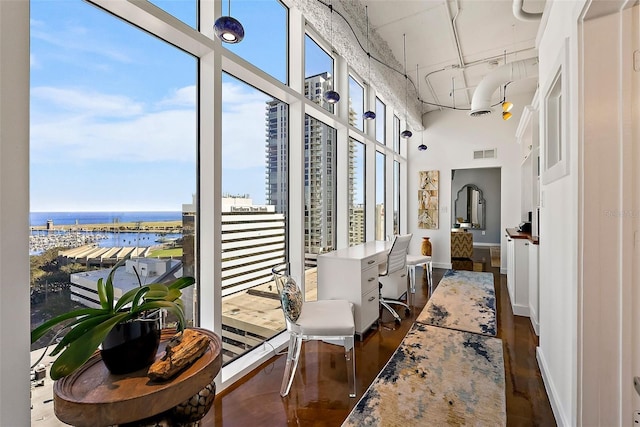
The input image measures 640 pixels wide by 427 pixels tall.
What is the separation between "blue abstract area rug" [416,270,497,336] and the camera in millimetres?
3309

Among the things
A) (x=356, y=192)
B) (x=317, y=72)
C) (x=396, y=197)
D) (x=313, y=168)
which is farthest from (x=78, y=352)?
(x=396, y=197)

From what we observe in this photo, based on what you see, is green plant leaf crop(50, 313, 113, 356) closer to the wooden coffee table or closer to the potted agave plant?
the potted agave plant

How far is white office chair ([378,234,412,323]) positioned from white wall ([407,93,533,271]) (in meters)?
2.80

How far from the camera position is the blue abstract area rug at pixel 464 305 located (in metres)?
3.31

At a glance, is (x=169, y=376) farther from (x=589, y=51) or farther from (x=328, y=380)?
(x=589, y=51)

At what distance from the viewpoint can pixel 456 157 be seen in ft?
21.1

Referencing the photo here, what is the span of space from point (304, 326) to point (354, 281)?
0.89 metres

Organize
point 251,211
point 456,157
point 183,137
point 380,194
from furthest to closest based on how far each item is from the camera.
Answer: point 456,157 < point 380,194 < point 251,211 < point 183,137

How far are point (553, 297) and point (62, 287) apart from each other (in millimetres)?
2949

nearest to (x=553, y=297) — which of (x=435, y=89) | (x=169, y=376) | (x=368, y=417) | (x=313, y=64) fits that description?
(x=368, y=417)

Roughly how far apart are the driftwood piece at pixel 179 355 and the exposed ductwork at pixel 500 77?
4.53 meters

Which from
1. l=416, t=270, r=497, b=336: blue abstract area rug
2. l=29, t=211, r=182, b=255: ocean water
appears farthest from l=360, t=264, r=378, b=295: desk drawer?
l=29, t=211, r=182, b=255: ocean water

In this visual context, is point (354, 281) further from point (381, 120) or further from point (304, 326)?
point (381, 120)

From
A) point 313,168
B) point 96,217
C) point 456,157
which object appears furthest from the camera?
point 456,157
